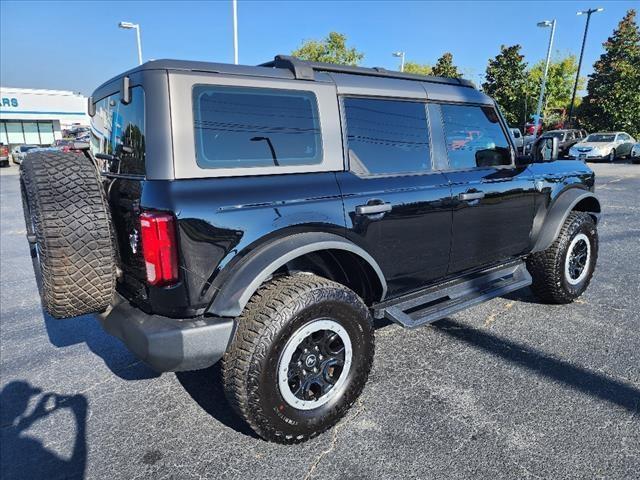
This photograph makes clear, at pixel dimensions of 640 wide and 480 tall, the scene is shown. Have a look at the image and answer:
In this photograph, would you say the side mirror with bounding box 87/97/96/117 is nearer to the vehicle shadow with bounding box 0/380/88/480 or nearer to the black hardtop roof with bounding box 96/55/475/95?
the black hardtop roof with bounding box 96/55/475/95

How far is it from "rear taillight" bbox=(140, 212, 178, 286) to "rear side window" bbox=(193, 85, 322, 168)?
1.14 ft

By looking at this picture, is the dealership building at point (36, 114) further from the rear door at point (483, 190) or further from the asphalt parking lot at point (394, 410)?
the rear door at point (483, 190)

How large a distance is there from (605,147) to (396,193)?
961 inches

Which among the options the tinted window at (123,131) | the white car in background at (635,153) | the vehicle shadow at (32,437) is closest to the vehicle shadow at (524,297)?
the tinted window at (123,131)

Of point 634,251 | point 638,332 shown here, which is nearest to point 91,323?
point 638,332

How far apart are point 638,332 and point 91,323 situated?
4.72 meters

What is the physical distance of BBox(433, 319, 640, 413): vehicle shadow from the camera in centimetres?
280

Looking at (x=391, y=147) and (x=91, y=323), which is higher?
(x=391, y=147)

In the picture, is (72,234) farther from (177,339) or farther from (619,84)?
(619,84)

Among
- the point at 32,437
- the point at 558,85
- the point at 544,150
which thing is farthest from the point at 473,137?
the point at 558,85

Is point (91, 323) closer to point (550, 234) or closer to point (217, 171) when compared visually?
point (217, 171)

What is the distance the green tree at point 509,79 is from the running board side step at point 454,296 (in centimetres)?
3151

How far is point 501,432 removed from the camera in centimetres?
249

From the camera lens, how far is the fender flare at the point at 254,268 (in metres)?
2.20
